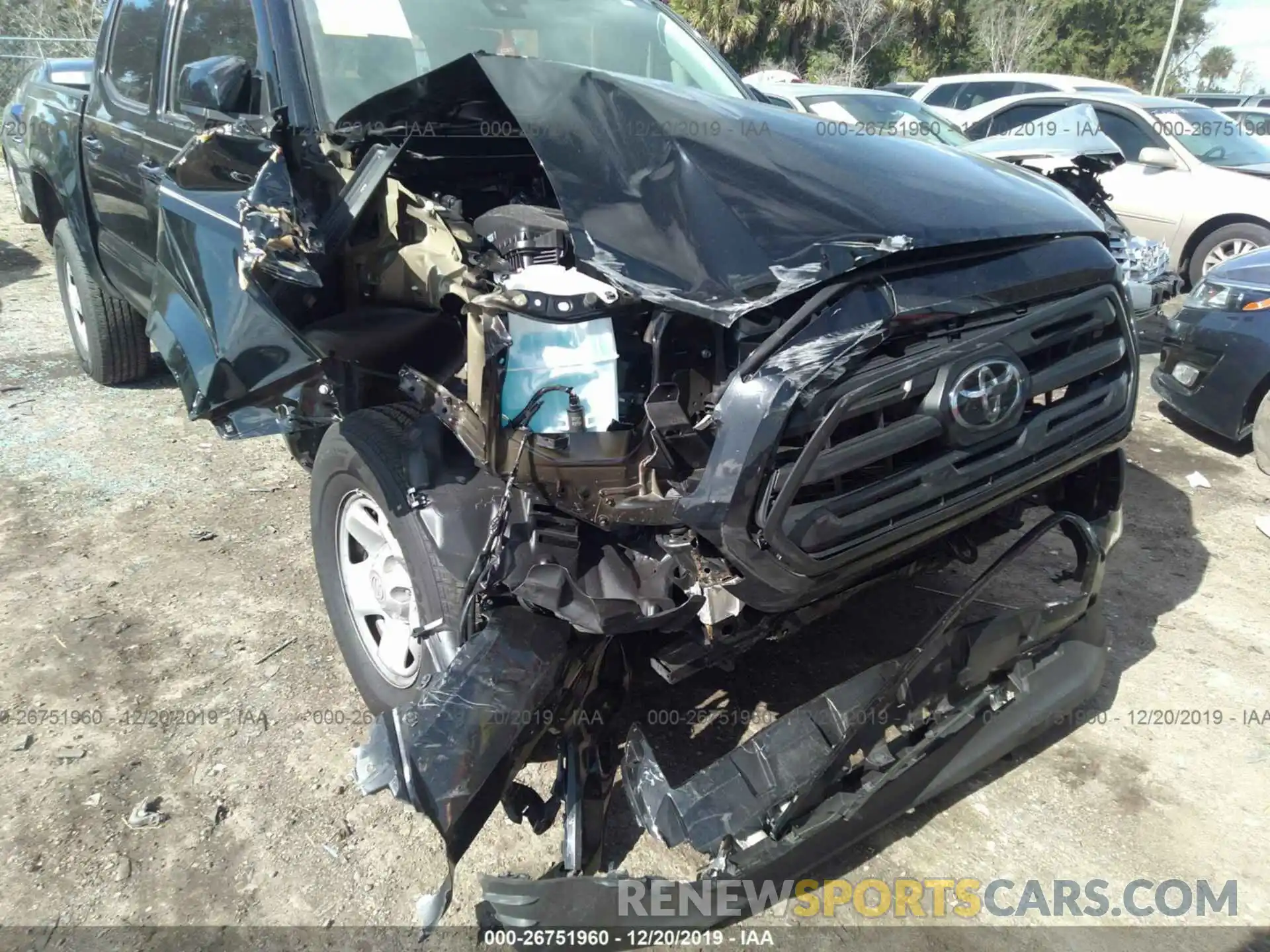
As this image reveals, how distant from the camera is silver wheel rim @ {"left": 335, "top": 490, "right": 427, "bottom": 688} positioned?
2.55m

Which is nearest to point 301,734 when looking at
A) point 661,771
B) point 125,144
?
point 661,771

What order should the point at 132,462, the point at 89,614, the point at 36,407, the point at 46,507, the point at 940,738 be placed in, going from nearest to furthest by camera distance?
the point at 940,738, the point at 89,614, the point at 46,507, the point at 132,462, the point at 36,407

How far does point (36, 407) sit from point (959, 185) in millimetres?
4945

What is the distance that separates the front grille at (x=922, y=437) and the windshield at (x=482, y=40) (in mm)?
1668

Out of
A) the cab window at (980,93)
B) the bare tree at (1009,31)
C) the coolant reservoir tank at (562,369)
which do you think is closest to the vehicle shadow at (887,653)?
the coolant reservoir tank at (562,369)

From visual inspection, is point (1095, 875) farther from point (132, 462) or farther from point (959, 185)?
point (132, 462)

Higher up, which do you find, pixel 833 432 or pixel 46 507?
pixel 833 432

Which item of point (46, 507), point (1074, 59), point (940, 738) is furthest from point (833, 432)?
point (1074, 59)

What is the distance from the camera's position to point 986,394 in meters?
2.02

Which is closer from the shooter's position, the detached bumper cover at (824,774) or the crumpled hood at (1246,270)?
the detached bumper cover at (824,774)

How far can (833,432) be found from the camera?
194 centimetres

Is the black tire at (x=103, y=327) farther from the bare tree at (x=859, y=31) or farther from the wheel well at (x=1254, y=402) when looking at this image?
the bare tree at (x=859, y=31)

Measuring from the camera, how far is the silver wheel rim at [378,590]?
2549 mm

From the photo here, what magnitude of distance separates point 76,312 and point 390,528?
4.16m
